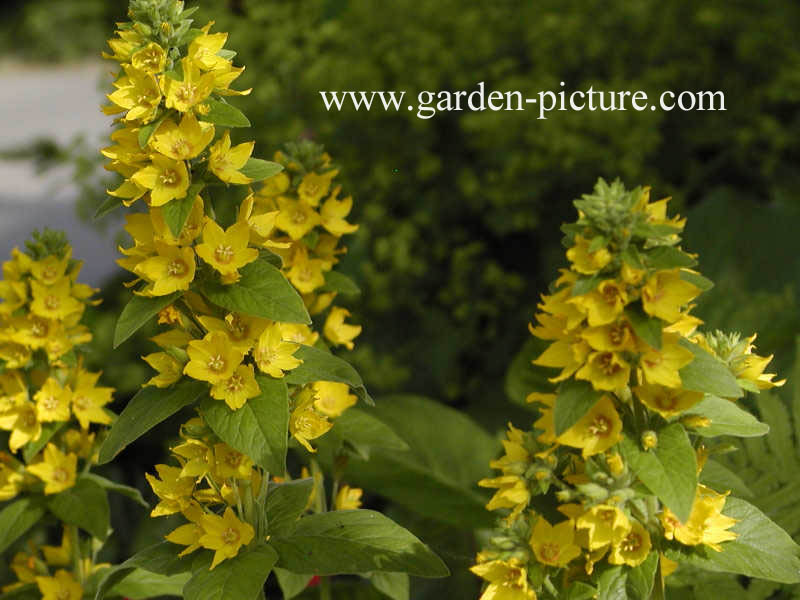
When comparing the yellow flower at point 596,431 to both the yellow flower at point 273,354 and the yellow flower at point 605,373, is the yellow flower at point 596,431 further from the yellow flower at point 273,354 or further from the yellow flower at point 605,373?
the yellow flower at point 273,354

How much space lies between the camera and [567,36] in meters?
3.32

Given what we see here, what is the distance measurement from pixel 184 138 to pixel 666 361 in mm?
566

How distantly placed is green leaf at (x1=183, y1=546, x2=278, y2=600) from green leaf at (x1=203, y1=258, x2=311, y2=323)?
30cm

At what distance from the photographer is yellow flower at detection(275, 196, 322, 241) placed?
1368mm

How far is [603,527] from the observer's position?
96cm

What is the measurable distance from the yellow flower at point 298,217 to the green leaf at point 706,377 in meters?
0.63

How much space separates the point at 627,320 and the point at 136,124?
0.59m

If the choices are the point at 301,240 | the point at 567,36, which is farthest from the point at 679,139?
the point at 301,240

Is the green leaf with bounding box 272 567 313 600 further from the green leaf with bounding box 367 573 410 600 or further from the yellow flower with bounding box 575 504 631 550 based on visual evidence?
the yellow flower with bounding box 575 504 631 550

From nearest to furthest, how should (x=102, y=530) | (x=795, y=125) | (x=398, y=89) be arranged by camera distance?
(x=102, y=530) < (x=398, y=89) < (x=795, y=125)

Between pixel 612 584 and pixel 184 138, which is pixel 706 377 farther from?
pixel 184 138

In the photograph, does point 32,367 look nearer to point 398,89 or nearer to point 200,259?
point 200,259

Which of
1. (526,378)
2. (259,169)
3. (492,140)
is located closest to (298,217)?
(259,169)

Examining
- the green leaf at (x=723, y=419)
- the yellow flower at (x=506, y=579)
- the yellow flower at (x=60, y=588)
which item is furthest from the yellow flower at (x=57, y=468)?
the green leaf at (x=723, y=419)
